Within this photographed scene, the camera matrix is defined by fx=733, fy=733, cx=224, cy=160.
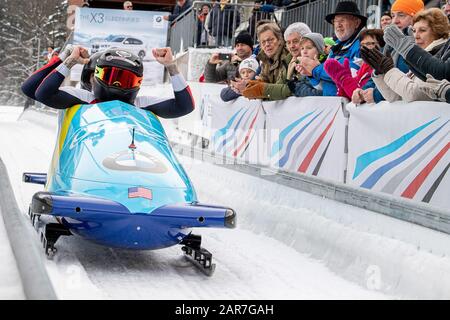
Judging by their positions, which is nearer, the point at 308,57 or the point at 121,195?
the point at 121,195

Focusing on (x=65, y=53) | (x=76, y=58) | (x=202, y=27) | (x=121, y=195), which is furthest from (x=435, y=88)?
(x=202, y=27)

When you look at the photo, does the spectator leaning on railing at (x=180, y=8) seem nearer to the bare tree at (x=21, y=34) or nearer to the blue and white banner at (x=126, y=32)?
the blue and white banner at (x=126, y=32)

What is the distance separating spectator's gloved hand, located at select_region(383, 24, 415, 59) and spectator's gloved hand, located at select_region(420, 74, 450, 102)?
0.21 meters

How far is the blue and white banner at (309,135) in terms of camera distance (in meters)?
4.80

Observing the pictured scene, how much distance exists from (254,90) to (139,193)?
3223 millimetres

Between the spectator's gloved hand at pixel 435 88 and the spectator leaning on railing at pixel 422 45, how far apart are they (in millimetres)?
258

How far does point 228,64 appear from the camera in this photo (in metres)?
9.19

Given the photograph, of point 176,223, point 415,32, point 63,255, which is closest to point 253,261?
point 176,223

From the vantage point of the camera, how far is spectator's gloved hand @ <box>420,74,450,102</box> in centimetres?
371

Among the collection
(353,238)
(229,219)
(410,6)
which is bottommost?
(353,238)

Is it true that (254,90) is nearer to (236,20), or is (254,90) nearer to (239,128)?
(239,128)

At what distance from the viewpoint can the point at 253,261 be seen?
3.81 metres

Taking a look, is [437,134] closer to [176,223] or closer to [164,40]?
[176,223]

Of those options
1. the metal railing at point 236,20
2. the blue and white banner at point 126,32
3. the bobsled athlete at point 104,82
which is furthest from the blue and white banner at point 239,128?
the blue and white banner at point 126,32
